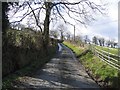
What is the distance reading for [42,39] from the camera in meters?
33.8

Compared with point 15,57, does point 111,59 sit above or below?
below

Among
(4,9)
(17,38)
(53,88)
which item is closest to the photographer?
(53,88)

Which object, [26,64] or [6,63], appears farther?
[26,64]

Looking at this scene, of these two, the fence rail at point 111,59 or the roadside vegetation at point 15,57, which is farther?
the fence rail at point 111,59

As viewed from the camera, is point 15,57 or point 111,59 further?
point 111,59

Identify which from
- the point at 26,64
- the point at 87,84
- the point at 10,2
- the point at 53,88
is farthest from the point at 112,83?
the point at 26,64

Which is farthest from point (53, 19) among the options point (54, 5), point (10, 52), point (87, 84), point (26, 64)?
point (87, 84)

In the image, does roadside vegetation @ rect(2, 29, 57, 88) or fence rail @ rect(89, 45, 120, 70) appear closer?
roadside vegetation @ rect(2, 29, 57, 88)

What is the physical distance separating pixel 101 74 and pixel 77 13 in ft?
60.2

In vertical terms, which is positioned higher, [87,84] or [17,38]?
[17,38]

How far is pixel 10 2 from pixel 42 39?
1684 centimetres

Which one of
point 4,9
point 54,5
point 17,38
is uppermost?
point 54,5

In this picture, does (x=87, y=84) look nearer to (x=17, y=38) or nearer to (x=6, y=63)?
(x=6, y=63)

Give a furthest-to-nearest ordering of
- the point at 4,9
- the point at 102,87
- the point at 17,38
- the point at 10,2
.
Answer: the point at 17,38 < the point at 10,2 < the point at 4,9 < the point at 102,87
